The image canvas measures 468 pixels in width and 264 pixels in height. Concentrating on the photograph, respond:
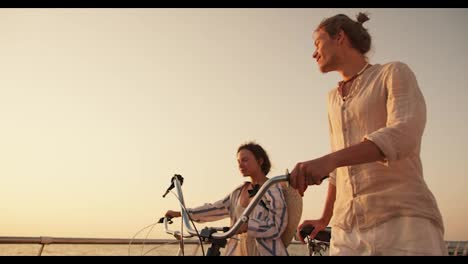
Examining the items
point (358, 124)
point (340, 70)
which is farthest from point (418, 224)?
point (340, 70)

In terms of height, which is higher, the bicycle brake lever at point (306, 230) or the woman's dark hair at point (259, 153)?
the woman's dark hair at point (259, 153)

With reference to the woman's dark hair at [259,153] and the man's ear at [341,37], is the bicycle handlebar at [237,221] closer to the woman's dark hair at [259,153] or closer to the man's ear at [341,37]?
the man's ear at [341,37]

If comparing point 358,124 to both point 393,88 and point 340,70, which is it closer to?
point 393,88

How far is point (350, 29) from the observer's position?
185 centimetres

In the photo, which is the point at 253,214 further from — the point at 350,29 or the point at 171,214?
the point at 350,29

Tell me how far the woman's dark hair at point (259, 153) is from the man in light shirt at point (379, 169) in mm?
2128

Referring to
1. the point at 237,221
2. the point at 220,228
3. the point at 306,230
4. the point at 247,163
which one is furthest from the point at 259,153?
the point at 237,221

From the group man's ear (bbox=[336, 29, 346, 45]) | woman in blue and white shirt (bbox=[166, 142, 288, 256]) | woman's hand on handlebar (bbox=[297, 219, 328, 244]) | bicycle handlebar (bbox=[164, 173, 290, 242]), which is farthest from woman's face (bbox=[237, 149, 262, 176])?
man's ear (bbox=[336, 29, 346, 45])

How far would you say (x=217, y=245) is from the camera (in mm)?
1755

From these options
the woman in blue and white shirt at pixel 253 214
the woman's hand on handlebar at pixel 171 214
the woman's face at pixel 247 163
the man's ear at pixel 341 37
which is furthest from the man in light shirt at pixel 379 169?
the woman's face at pixel 247 163

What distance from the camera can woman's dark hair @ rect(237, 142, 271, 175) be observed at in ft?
12.9

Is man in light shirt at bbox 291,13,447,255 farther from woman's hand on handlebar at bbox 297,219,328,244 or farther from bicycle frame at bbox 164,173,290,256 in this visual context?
woman's hand on handlebar at bbox 297,219,328,244

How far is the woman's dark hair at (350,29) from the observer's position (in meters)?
1.84
